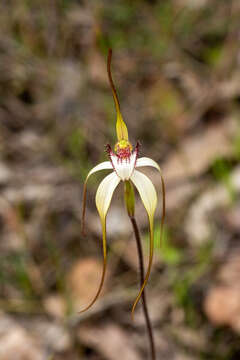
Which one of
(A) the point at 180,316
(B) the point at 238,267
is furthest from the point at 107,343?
(B) the point at 238,267

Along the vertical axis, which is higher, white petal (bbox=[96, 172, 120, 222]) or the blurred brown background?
the blurred brown background

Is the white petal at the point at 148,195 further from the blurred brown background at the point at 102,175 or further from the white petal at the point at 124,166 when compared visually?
the blurred brown background at the point at 102,175

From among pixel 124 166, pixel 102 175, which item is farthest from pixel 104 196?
pixel 102 175

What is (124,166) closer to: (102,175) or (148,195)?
(148,195)

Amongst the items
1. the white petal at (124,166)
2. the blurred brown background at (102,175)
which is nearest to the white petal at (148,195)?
the white petal at (124,166)

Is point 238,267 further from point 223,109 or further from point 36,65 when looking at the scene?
point 36,65

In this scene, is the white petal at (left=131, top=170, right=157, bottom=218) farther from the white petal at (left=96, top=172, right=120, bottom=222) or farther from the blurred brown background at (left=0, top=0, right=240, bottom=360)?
the blurred brown background at (left=0, top=0, right=240, bottom=360)

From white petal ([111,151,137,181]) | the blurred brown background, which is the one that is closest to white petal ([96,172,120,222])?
white petal ([111,151,137,181])
